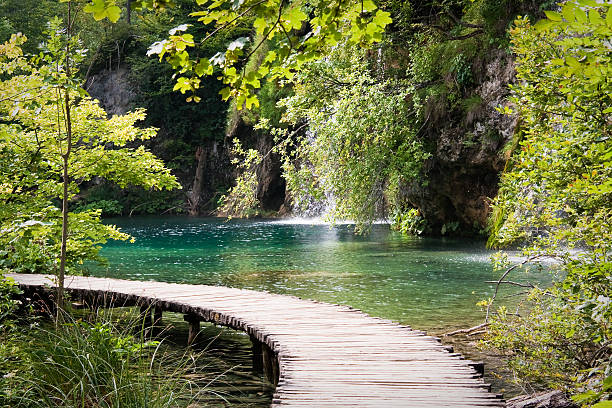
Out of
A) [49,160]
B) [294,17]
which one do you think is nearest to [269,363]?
[49,160]

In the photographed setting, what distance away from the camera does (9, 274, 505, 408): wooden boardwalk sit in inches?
171

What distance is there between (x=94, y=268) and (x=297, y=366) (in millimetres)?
11747

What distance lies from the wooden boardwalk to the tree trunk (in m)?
31.4

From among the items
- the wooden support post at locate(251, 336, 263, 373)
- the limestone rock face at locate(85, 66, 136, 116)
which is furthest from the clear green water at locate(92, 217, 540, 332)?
the limestone rock face at locate(85, 66, 136, 116)

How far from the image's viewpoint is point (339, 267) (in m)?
15.0

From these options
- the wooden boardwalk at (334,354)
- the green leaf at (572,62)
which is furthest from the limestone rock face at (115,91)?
the green leaf at (572,62)

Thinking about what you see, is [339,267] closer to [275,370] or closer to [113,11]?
[275,370]

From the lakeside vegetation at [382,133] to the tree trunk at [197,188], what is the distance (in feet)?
75.9

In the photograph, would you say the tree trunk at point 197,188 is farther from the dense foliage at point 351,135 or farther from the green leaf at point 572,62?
the green leaf at point 572,62

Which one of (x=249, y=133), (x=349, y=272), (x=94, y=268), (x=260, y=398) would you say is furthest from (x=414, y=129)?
(x=249, y=133)

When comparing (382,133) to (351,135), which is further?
(382,133)

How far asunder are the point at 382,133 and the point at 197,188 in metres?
26.9

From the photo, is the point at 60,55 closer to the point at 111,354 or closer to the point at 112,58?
the point at 111,354

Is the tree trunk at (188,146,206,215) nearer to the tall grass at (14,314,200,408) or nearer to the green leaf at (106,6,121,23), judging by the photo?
the tall grass at (14,314,200,408)
